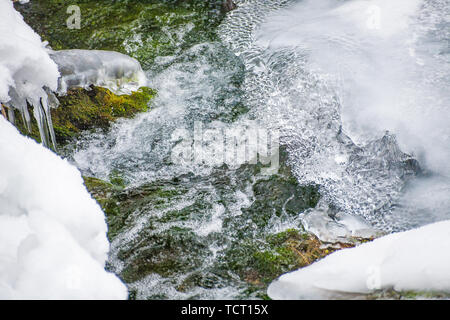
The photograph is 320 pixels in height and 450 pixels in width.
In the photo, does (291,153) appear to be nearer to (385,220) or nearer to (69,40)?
(385,220)

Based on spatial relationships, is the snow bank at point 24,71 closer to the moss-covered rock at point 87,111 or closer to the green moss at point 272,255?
the moss-covered rock at point 87,111

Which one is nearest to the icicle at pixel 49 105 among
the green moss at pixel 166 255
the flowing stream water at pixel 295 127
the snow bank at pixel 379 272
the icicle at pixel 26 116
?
the icicle at pixel 26 116

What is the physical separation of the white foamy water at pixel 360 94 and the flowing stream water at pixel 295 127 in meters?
0.02

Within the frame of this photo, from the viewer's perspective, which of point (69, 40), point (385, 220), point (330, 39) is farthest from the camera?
point (69, 40)

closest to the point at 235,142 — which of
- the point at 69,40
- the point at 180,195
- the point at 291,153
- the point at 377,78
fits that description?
the point at 291,153

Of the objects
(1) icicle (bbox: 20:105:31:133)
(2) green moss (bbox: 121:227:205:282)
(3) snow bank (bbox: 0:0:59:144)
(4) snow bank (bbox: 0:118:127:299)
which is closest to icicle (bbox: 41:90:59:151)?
(3) snow bank (bbox: 0:0:59:144)

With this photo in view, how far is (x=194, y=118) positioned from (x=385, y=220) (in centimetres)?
266

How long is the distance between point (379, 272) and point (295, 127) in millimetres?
2685

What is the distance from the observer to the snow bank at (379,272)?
224cm

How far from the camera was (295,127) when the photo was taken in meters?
4.74

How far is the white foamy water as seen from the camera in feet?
13.3

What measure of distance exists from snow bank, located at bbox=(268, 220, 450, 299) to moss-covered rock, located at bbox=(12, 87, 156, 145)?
10.9 ft

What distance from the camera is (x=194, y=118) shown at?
4965mm

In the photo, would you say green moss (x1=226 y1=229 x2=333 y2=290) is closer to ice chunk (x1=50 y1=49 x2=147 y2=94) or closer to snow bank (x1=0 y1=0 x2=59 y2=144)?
snow bank (x1=0 y1=0 x2=59 y2=144)
